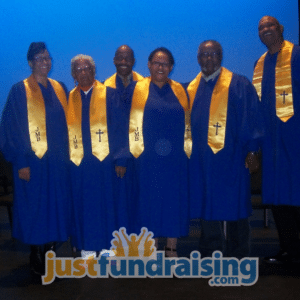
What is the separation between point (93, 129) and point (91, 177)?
36 cm

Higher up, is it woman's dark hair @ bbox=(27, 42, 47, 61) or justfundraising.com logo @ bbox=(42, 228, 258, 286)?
woman's dark hair @ bbox=(27, 42, 47, 61)

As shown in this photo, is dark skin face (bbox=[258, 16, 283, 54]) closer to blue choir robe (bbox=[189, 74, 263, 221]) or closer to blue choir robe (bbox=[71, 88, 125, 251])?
blue choir robe (bbox=[189, 74, 263, 221])

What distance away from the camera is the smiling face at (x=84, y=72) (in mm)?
2650

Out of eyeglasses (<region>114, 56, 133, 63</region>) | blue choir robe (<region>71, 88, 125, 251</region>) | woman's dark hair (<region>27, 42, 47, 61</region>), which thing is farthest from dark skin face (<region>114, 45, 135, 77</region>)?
woman's dark hair (<region>27, 42, 47, 61</region>)

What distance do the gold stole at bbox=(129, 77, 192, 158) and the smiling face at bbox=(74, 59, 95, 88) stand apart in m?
0.35

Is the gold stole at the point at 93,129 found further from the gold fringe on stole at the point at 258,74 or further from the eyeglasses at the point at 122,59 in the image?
the gold fringe on stole at the point at 258,74

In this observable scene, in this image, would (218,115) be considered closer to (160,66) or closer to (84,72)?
(160,66)

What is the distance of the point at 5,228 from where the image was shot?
180 inches

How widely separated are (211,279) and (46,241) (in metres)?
1.22

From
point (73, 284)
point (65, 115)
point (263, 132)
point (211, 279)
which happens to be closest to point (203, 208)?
point (211, 279)

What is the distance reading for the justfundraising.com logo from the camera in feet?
8.20

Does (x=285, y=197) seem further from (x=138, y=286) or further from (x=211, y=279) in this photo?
(x=138, y=286)

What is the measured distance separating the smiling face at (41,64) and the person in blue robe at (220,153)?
1.15m

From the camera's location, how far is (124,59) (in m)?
3.12
